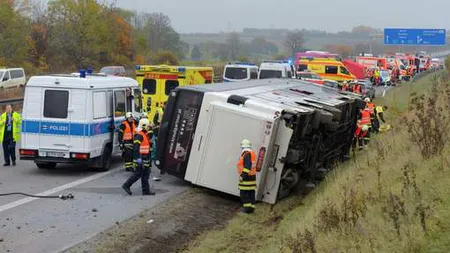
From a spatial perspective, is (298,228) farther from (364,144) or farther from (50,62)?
(50,62)

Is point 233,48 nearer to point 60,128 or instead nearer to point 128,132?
point 128,132

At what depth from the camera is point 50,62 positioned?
59781 millimetres

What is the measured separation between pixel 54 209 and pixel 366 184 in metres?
5.28

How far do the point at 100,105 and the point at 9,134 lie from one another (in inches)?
112

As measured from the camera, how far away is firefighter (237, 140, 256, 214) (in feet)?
33.3

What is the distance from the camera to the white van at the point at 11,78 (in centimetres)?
3786

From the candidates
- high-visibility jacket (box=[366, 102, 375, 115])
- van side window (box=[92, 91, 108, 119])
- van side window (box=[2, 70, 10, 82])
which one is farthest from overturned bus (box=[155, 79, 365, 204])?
van side window (box=[2, 70, 10, 82])

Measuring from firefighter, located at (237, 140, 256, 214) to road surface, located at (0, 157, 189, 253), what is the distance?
1.82m

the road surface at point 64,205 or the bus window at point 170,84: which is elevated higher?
the bus window at point 170,84

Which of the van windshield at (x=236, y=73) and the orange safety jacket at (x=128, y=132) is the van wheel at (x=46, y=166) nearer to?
the orange safety jacket at (x=128, y=132)

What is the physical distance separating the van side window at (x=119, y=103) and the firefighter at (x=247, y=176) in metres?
5.05

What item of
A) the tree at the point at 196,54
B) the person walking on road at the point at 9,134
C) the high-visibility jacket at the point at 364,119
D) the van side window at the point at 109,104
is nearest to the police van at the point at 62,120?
the van side window at the point at 109,104

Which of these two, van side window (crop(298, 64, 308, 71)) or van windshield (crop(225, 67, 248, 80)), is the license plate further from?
van side window (crop(298, 64, 308, 71))

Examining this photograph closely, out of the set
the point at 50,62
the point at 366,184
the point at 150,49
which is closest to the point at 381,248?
the point at 366,184
